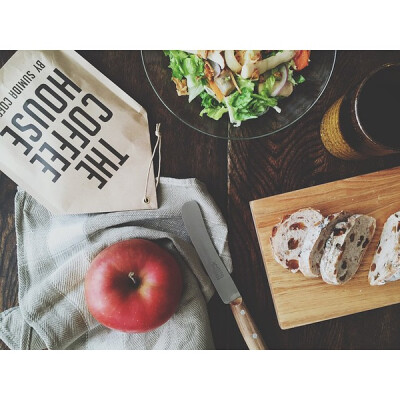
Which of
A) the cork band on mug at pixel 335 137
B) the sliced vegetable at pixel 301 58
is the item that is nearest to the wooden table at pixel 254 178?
the cork band on mug at pixel 335 137

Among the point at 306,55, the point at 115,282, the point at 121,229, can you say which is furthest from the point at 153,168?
the point at 306,55

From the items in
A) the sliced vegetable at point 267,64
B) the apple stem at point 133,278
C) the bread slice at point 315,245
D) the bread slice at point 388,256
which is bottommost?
the bread slice at point 388,256

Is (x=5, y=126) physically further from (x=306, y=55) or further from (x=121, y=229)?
(x=306, y=55)

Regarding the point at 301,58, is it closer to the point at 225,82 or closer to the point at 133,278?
the point at 225,82

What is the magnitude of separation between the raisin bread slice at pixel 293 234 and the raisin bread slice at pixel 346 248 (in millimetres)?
52

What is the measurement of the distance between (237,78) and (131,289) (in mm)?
452

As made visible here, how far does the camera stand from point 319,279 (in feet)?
3.06

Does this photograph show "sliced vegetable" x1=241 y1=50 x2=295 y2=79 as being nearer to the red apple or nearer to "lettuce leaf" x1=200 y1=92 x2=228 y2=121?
"lettuce leaf" x1=200 y1=92 x2=228 y2=121

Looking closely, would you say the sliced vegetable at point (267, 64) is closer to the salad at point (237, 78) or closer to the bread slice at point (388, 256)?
the salad at point (237, 78)

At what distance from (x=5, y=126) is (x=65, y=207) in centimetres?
22

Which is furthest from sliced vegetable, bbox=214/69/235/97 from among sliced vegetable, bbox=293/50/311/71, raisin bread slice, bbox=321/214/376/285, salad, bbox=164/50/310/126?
raisin bread slice, bbox=321/214/376/285

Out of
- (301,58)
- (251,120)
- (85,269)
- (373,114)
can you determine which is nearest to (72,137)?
(85,269)

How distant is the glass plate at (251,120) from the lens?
0.85 metres

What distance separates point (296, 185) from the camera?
96cm
